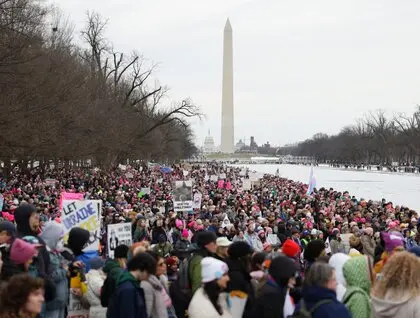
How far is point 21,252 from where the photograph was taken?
5879 millimetres

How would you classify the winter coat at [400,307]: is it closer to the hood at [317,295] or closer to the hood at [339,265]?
the hood at [317,295]

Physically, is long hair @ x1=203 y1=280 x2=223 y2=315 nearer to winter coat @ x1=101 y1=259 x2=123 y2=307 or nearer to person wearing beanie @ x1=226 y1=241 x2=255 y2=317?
person wearing beanie @ x1=226 y1=241 x2=255 y2=317

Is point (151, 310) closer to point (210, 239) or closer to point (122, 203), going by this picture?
point (210, 239)

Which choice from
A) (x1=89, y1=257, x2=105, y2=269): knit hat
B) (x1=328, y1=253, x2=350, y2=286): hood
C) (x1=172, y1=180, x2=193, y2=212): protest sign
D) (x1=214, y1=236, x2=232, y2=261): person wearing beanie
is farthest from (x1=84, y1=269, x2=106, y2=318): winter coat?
(x1=172, y1=180, x2=193, y2=212): protest sign

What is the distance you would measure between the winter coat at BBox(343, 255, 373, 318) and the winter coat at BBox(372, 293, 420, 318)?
492mm

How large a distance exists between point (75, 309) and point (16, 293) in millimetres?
2918

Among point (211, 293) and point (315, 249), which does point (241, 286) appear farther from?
point (315, 249)

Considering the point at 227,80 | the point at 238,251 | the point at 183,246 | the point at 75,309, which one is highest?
the point at 227,80

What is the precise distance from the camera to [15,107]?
23859mm

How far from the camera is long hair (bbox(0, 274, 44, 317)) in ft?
15.1

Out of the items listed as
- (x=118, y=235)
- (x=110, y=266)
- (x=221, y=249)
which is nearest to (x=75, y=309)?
(x=110, y=266)

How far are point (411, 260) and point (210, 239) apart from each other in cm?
240

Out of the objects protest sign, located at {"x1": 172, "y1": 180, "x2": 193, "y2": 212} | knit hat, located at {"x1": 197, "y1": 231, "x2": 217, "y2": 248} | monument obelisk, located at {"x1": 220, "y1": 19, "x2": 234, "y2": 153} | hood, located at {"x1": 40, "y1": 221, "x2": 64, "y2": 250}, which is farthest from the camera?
monument obelisk, located at {"x1": 220, "y1": 19, "x2": 234, "y2": 153}

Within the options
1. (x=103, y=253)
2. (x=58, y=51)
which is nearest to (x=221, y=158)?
(x=58, y=51)
